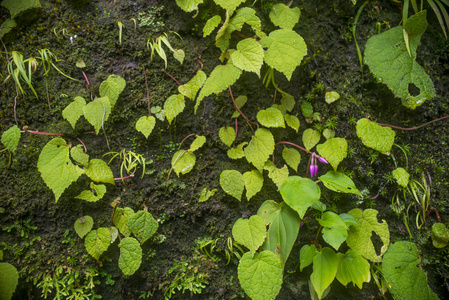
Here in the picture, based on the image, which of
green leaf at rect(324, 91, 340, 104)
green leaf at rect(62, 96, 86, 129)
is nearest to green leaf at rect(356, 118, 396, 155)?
green leaf at rect(324, 91, 340, 104)

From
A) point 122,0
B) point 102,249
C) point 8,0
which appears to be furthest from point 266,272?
point 8,0

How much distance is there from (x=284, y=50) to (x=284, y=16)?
383 mm

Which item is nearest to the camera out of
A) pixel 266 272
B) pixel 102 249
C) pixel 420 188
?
pixel 266 272

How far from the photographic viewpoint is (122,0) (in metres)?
1.88

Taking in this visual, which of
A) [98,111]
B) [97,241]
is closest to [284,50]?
[98,111]

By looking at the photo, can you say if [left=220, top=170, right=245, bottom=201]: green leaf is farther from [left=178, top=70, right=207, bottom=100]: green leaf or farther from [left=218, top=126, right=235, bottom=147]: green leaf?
[left=178, top=70, right=207, bottom=100]: green leaf

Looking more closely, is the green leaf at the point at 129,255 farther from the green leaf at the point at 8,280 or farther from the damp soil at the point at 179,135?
the green leaf at the point at 8,280

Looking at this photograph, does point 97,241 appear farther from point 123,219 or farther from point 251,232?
point 251,232

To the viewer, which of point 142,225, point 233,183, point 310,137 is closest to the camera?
point 142,225

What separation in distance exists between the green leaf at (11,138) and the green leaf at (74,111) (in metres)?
0.33

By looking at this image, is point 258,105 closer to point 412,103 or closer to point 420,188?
point 412,103

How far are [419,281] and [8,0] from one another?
133 inches

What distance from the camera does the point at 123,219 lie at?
65.7 inches

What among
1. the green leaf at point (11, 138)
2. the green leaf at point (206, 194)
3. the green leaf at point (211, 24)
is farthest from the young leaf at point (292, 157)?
the green leaf at point (11, 138)
